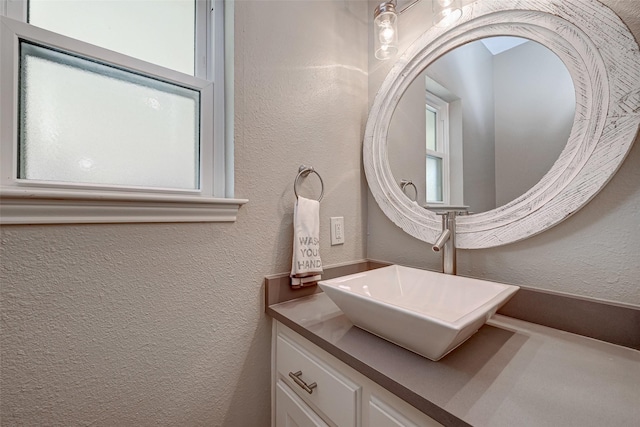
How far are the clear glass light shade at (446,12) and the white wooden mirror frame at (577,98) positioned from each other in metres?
0.03

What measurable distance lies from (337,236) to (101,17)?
1050mm

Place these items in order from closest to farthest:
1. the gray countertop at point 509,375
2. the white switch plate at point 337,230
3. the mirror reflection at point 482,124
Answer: the gray countertop at point 509,375, the mirror reflection at point 482,124, the white switch plate at point 337,230

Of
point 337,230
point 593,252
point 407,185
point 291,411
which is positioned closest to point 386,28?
point 407,185

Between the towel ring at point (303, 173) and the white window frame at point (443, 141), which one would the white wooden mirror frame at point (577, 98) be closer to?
the white window frame at point (443, 141)

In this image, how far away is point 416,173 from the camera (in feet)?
3.53

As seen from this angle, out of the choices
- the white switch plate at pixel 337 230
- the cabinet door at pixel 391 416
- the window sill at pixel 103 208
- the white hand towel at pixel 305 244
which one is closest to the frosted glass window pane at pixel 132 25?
the window sill at pixel 103 208

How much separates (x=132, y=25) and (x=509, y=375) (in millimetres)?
1347

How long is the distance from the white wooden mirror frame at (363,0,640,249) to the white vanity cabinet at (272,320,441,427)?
0.57m

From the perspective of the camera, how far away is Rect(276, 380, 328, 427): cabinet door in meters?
0.72

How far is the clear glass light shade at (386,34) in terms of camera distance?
3.32ft

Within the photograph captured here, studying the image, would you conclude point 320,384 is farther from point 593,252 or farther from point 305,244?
point 593,252

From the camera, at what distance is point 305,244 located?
37.9 inches

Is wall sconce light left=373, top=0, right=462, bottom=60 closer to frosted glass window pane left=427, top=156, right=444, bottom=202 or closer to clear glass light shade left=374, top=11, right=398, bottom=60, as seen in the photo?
clear glass light shade left=374, top=11, right=398, bottom=60

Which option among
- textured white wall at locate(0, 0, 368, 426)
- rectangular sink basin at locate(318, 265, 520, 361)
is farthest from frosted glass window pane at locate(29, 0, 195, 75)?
rectangular sink basin at locate(318, 265, 520, 361)
